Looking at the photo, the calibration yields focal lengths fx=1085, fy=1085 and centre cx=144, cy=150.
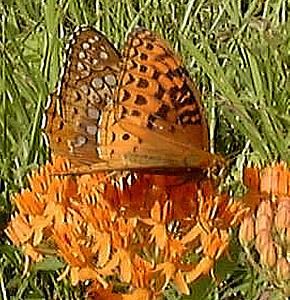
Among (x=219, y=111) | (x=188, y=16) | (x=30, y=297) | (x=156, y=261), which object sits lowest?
(x=30, y=297)

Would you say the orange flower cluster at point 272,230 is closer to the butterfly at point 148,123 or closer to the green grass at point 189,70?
the butterfly at point 148,123

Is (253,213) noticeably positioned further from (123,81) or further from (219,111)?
(219,111)

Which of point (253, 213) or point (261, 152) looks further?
point (261, 152)

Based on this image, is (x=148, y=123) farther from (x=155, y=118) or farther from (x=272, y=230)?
(x=272, y=230)

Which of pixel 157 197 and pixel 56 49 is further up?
pixel 56 49

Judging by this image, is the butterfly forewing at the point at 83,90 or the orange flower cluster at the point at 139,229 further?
the butterfly forewing at the point at 83,90

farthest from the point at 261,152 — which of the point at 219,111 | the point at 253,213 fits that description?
the point at 253,213

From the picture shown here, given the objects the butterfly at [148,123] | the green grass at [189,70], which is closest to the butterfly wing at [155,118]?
the butterfly at [148,123]
